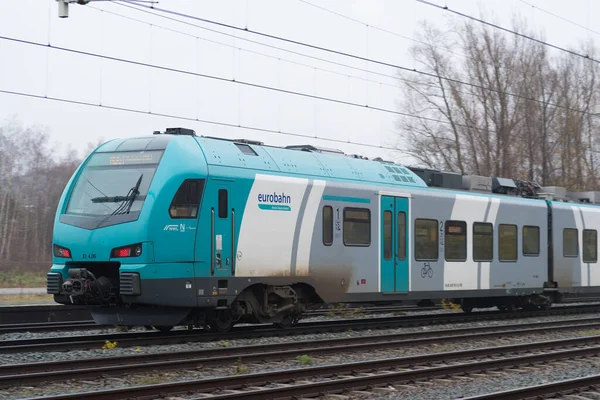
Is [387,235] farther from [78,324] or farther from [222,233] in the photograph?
[78,324]

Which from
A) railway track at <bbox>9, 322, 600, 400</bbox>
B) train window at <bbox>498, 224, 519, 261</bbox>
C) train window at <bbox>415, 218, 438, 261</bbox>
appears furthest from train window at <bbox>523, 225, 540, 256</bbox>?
railway track at <bbox>9, 322, 600, 400</bbox>

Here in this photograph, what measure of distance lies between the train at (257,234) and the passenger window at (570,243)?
8.37 feet

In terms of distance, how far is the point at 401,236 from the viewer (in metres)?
17.2

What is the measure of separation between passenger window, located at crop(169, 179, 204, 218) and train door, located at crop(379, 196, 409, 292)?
4623 millimetres

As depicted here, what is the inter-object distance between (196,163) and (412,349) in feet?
14.8

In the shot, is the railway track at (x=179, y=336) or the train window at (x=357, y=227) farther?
the train window at (x=357, y=227)

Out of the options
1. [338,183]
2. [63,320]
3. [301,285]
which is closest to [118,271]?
[301,285]

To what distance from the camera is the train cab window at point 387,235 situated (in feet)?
55.1

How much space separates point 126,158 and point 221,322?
10.7ft

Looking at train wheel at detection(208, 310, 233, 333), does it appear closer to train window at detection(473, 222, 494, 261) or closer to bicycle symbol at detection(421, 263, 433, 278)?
bicycle symbol at detection(421, 263, 433, 278)

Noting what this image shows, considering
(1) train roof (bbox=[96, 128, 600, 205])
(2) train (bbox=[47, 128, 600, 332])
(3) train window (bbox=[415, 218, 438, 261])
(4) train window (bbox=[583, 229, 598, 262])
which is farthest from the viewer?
(4) train window (bbox=[583, 229, 598, 262])

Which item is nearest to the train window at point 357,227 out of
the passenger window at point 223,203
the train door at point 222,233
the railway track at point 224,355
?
the railway track at point 224,355

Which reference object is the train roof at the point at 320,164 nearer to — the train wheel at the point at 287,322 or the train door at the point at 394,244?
the train door at the point at 394,244

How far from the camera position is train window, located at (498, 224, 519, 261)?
1966cm
